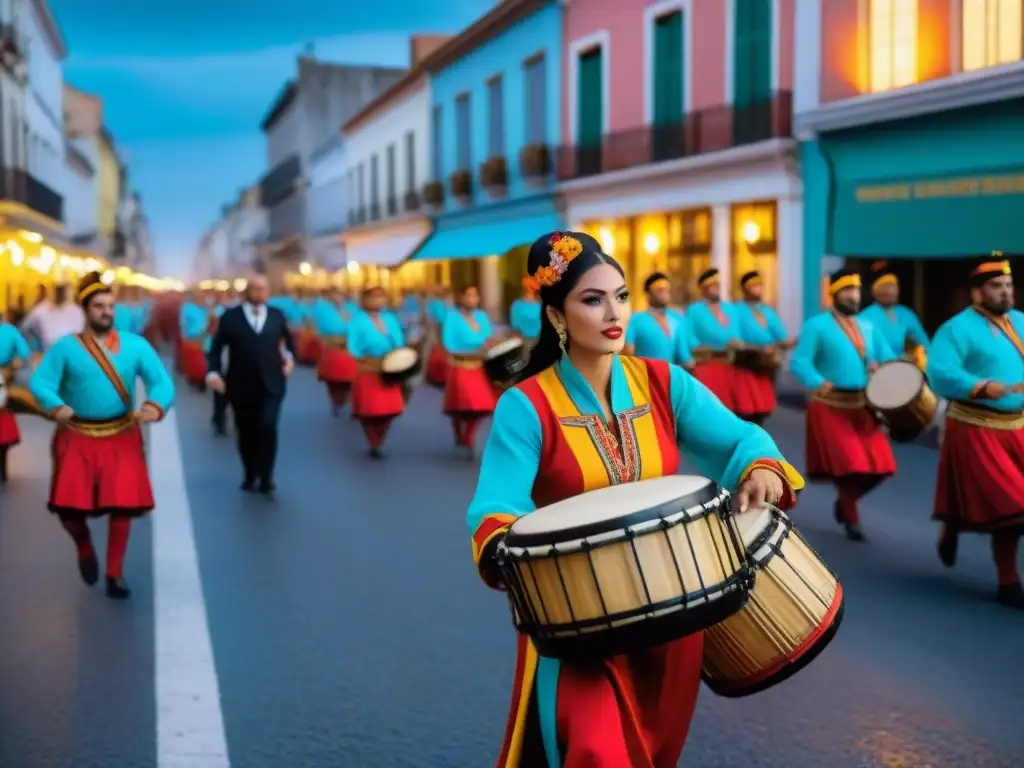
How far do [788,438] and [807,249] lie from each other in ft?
22.8

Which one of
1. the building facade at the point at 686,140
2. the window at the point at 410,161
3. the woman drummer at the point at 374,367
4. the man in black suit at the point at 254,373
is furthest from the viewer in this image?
the window at the point at 410,161

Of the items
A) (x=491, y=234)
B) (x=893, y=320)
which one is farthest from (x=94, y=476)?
(x=491, y=234)

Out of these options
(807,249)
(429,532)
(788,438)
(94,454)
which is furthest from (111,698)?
(807,249)

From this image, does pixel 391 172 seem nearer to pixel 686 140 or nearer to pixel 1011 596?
pixel 686 140

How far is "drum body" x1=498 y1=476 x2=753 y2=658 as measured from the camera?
3041 mm

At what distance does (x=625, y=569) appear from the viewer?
3.04 m

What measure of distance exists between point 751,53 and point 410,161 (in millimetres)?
22599

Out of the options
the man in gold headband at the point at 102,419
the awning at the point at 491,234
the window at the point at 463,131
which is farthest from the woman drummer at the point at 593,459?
the window at the point at 463,131

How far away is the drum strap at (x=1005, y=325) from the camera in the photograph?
7297 millimetres

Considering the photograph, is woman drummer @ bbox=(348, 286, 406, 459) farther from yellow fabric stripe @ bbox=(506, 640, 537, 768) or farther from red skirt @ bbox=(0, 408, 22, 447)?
yellow fabric stripe @ bbox=(506, 640, 537, 768)

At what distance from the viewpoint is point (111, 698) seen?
5.63 meters

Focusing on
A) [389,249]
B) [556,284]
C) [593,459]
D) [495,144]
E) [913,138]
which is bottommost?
[593,459]

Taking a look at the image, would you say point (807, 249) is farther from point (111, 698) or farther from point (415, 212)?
point (415, 212)

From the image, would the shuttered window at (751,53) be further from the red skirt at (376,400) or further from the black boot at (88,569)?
the black boot at (88,569)
